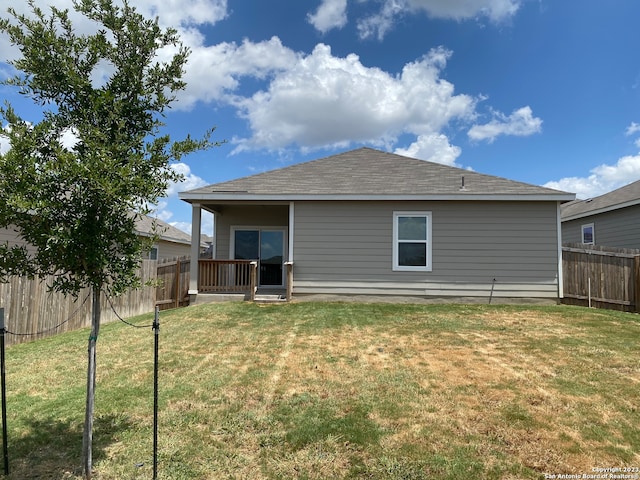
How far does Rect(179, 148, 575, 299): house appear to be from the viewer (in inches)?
394

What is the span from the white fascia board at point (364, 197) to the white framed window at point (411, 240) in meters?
0.53

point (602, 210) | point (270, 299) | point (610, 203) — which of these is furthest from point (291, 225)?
point (610, 203)

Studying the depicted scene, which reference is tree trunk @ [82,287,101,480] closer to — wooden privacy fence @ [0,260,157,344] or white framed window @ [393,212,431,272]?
wooden privacy fence @ [0,260,157,344]

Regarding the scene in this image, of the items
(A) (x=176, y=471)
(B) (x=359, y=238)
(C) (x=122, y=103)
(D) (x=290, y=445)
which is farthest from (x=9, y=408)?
(B) (x=359, y=238)

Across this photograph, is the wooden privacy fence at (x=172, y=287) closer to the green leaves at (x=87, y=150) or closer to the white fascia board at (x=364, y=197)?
the white fascia board at (x=364, y=197)

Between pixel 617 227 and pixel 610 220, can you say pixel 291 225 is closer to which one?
pixel 617 227

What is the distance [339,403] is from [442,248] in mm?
7181

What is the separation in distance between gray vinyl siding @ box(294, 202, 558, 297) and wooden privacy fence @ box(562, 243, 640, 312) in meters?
0.70

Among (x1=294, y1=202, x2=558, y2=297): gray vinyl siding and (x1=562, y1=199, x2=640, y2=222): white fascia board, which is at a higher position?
(x1=562, y1=199, x2=640, y2=222): white fascia board

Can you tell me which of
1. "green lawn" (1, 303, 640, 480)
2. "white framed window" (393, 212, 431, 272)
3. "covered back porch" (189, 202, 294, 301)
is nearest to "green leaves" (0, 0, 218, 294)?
"green lawn" (1, 303, 640, 480)

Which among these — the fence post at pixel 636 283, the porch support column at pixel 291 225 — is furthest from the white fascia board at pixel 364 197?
the fence post at pixel 636 283

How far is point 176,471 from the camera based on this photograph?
9.19ft

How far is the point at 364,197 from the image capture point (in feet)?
33.5

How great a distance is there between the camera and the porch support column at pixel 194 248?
10.6 meters
